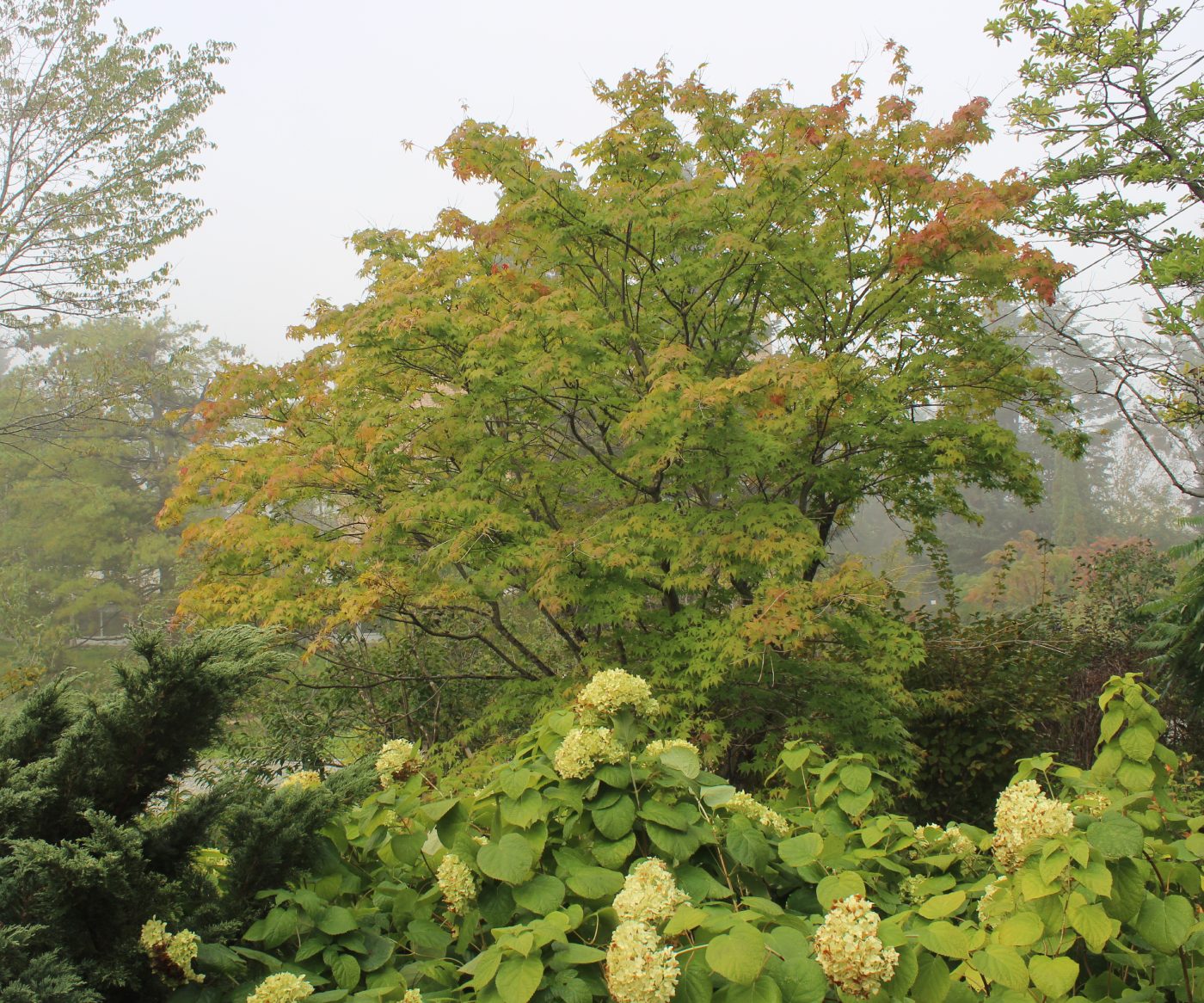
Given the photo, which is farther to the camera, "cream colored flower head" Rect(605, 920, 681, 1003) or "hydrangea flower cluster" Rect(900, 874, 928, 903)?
"hydrangea flower cluster" Rect(900, 874, 928, 903)

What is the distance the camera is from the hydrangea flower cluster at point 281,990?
1.42 metres

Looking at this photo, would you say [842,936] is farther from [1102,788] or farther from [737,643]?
[737,643]

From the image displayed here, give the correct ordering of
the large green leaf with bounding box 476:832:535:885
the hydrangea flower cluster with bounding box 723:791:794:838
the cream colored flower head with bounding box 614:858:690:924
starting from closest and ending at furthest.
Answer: the cream colored flower head with bounding box 614:858:690:924
the large green leaf with bounding box 476:832:535:885
the hydrangea flower cluster with bounding box 723:791:794:838

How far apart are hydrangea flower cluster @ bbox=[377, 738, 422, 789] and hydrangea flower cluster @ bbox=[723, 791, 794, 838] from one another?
31.1 inches

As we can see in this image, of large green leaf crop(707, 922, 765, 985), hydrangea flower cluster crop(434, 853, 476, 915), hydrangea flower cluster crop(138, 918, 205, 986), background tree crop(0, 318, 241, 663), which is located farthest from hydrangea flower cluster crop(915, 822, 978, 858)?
background tree crop(0, 318, 241, 663)

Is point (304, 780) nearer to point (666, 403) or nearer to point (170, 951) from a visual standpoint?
point (170, 951)

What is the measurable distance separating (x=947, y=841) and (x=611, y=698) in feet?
3.09

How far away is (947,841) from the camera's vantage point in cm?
202

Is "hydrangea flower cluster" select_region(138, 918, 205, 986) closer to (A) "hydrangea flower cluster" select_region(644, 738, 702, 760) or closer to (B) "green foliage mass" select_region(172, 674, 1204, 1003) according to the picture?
(B) "green foliage mass" select_region(172, 674, 1204, 1003)

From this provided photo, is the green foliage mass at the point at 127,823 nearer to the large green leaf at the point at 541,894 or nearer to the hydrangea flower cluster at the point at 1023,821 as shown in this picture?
the large green leaf at the point at 541,894

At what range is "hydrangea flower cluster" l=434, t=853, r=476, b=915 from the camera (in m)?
1.69

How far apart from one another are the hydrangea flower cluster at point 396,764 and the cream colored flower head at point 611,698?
53cm

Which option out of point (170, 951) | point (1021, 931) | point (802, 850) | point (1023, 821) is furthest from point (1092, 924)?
point (170, 951)

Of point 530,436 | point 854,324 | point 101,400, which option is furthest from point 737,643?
point 101,400
